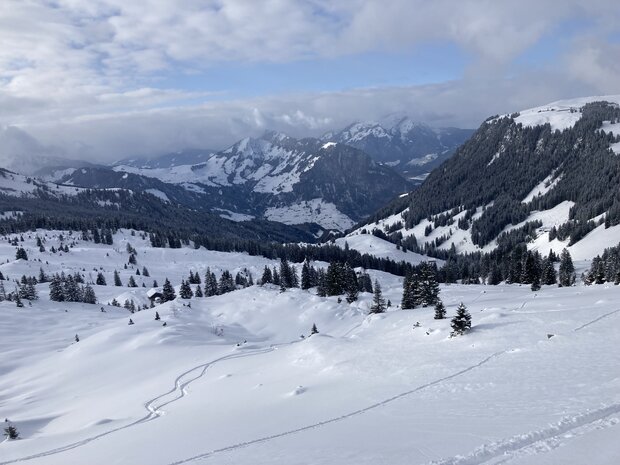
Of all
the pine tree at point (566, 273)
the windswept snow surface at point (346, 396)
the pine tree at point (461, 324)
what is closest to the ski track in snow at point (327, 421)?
the windswept snow surface at point (346, 396)

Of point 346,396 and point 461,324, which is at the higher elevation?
point 461,324

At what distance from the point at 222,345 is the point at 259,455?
1655 inches

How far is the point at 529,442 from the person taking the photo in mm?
14516

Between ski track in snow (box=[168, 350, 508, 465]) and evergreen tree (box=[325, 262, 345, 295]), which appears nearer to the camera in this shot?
ski track in snow (box=[168, 350, 508, 465])

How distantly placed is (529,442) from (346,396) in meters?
12.1

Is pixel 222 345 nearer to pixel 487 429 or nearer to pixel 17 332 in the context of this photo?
pixel 487 429

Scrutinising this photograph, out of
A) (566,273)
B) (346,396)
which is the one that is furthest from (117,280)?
(346,396)

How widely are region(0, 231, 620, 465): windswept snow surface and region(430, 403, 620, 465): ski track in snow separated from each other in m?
0.06

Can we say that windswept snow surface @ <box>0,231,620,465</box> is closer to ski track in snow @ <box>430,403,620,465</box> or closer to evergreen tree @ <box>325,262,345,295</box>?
ski track in snow @ <box>430,403,620,465</box>

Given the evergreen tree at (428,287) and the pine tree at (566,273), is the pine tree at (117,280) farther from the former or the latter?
the pine tree at (566,273)

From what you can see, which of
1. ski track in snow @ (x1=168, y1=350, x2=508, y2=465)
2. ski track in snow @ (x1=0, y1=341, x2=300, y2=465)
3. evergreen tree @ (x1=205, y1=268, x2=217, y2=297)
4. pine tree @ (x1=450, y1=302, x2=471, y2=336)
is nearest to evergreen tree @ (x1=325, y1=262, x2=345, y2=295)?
evergreen tree @ (x1=205, y1=268, x2=217, y2=297)

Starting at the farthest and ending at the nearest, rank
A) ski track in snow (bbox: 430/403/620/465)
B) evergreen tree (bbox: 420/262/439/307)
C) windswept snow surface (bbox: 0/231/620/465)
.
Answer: evergreen tree (bbox: 420/262/439/307), windswept snow surface (bbox: 0/231/620/465), ski track in snow (bbox: 430/403/620/465)

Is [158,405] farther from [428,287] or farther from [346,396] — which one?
[428,287]

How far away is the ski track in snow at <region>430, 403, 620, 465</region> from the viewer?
1377 cm
